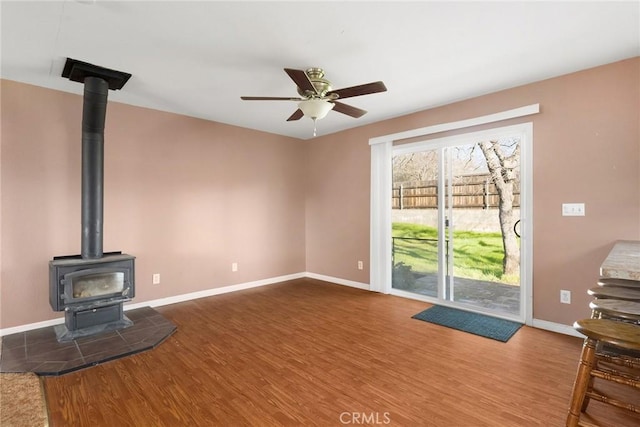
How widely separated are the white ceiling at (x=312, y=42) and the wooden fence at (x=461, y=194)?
3.35ft

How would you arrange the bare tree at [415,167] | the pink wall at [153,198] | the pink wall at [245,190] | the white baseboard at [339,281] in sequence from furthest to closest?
1. the white baseboard at [339,281]
2. the bare tree at [415,167]
3. the pink wall at [153,198]
4. the pink wall at [245,190]

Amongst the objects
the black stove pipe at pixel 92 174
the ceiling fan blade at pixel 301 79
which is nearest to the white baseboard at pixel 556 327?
the ceiling fan blade at pixel 301 79

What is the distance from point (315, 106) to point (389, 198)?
216 cm

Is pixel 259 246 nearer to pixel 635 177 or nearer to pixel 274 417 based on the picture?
pixel 274 417

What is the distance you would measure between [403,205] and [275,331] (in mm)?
2467

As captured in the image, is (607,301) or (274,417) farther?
(274,417)

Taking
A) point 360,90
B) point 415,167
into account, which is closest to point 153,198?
point 360,90

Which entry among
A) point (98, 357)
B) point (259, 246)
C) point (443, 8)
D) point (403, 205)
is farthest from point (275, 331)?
point (443, 8)

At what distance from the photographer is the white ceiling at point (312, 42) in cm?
200

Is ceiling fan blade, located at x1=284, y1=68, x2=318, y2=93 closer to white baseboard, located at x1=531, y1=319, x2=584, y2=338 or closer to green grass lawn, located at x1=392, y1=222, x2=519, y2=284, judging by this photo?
green grass lawn, located at x1=392, y1=222, x2=519, y2=284

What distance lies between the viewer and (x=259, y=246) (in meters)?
5.00

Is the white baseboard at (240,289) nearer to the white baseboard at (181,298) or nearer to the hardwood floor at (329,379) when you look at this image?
the white baseboard at (181,298)

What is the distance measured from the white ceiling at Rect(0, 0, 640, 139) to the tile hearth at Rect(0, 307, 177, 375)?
248cm

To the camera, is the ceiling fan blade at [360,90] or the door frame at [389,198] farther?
the door frame at [389,198]
